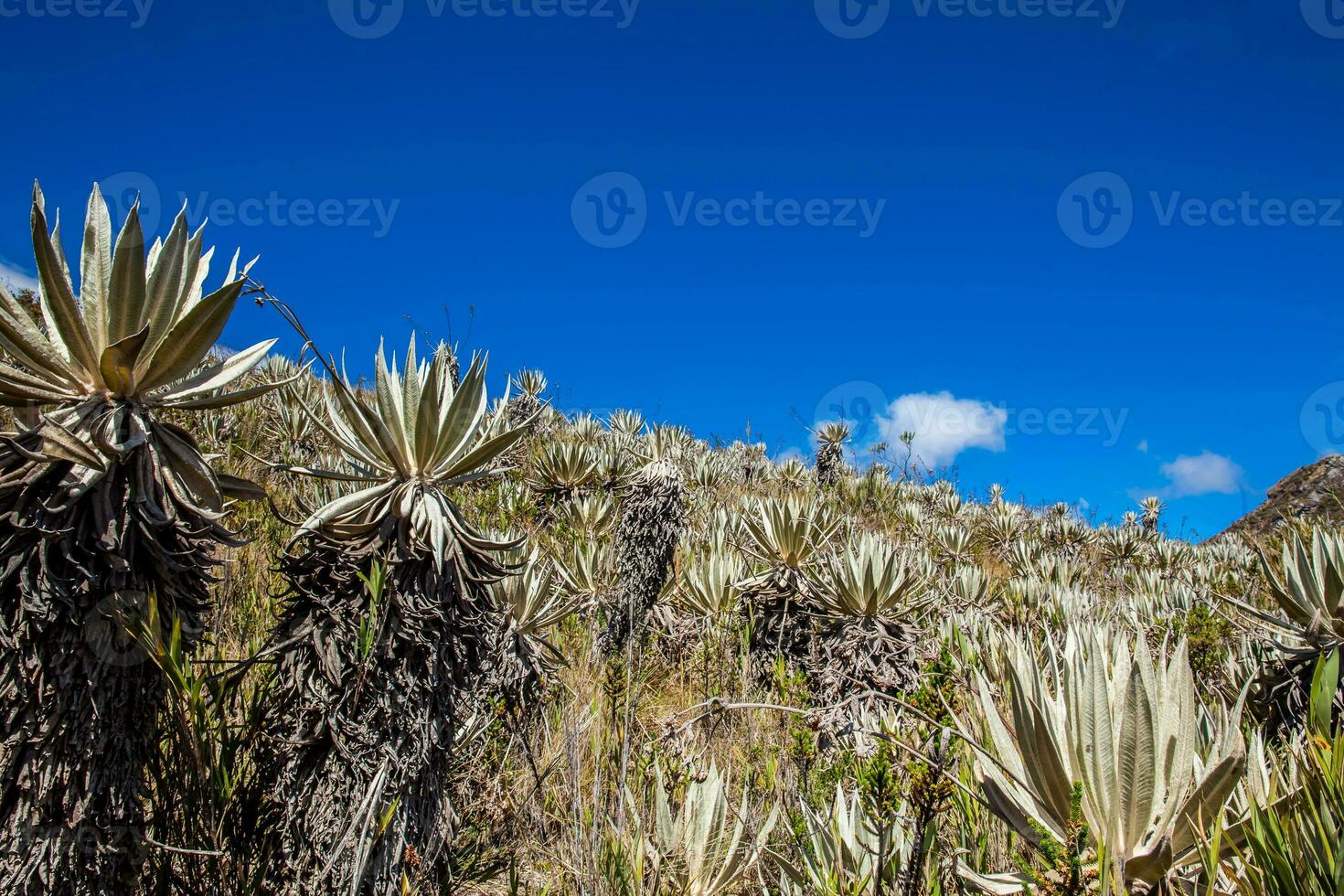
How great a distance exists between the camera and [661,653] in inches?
195

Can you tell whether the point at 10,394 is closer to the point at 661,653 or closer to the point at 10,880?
the point at 10,880

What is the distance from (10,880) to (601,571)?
4022 mm

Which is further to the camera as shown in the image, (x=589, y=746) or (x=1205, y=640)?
(x=1205, y=640)

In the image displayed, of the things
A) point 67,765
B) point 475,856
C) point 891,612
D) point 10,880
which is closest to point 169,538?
point 67,765

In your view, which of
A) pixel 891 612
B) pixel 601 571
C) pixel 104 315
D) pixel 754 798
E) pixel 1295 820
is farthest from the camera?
pixel 601 571

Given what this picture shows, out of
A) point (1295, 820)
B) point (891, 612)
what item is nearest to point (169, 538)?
point (1295, 820)

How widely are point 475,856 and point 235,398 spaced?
2.03m

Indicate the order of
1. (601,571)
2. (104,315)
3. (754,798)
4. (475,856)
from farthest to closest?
(601,571) → (754,798) → (475,856) → (104,315)

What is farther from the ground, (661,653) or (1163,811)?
(661,653)

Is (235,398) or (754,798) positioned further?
(754,798)

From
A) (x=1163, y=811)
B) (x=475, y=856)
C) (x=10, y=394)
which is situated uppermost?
(x=10, y=394)

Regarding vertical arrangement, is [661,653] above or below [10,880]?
above

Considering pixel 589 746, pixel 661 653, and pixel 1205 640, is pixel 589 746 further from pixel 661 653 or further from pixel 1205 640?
pixel 1205 640

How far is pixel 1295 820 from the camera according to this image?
125 centimetres
